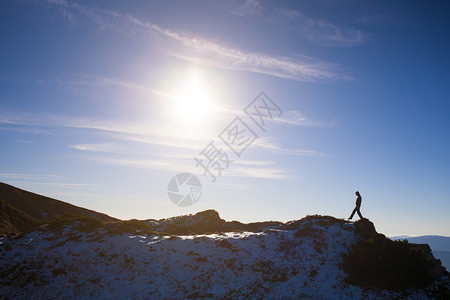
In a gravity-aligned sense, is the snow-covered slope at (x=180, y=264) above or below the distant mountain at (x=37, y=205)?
below

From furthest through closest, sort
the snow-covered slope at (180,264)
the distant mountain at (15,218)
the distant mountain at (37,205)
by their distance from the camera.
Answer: the distant mountain at (37,205), the distant mountain at (15,218), the snow-covered slope at (180,264)

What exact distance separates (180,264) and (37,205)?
66792mm

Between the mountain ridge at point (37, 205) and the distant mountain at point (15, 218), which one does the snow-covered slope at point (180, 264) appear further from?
the mountain ridge at point (37, 205)

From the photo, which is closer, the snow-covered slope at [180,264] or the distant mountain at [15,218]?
the snow-covered slope at [180,264]

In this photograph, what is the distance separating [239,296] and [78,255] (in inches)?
530

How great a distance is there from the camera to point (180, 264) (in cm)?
1978

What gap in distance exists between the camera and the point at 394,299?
626 inches

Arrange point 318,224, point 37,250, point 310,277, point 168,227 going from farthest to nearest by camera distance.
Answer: point 168,227 < point 318,224 < point 37,250 < point 310,277

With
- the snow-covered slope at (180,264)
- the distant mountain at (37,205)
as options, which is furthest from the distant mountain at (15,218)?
the snow-covered slope at (180,264)

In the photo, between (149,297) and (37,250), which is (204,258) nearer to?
(149,297)

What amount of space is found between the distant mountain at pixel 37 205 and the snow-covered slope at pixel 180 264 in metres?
45.3

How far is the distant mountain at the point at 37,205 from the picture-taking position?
63062 millimetres

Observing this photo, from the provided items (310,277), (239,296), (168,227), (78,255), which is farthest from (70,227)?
(310,277)

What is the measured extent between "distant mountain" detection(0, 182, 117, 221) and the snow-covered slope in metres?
45.3
